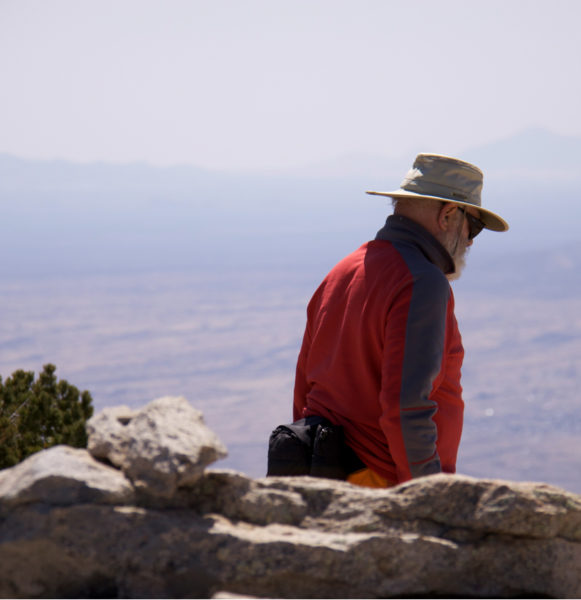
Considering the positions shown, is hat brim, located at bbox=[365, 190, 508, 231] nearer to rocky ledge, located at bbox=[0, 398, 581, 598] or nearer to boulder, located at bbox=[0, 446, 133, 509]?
rocky ledge, located at bbox=[0, 398, 581, 598]

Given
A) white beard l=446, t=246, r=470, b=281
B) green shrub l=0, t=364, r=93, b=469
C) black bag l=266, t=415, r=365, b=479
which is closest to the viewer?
black bag l=266, t=415, r=365, b=479

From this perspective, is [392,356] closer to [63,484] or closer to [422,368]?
[422,368]

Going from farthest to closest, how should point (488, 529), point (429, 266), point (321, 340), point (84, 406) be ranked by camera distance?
point (84, 406) < point (321, 340) < point (429, 266) < point (488, 529)

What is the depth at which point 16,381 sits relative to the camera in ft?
28.4

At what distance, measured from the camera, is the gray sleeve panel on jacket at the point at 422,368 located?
4.02 meters

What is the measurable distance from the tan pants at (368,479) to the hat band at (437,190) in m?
1.70

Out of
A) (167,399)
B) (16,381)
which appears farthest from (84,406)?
(167,399)

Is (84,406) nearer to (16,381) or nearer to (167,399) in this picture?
(16,381)

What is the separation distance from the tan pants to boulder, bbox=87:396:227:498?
1357mm

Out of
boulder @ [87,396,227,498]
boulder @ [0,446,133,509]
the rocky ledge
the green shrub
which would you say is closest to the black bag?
the rocky ledge

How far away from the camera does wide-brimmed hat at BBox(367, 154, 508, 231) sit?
4477 mm

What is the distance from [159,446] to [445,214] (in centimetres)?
239

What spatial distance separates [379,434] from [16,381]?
5754mm

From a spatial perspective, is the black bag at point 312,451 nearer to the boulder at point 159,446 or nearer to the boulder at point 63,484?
the boulder at point 159,446
